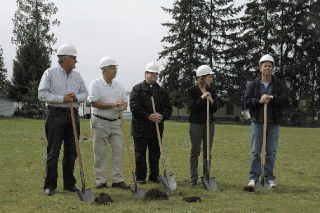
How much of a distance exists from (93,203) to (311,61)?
42592 mm

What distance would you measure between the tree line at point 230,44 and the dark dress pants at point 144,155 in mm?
35626

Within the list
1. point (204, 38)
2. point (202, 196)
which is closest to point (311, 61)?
point (204, 38)

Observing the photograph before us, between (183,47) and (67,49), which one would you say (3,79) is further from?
(67,49)

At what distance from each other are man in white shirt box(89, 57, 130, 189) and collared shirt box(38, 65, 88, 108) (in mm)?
283

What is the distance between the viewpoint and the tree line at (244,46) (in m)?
43.8

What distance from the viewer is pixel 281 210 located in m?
5.55

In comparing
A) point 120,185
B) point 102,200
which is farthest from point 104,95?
point 102,200

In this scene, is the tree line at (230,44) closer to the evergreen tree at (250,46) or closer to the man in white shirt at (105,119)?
the evergreen tree at (250,46)

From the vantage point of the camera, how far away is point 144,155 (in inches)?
306

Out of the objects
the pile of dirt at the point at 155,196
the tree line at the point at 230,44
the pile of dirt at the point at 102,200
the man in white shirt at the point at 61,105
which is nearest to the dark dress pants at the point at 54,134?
the man in white shirt at the point at 61,105

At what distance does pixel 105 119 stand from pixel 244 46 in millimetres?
41363

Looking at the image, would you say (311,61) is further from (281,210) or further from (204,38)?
(281,210)

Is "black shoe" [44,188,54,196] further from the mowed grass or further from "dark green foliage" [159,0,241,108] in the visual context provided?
"dark green foliage" [159,0,241,108]

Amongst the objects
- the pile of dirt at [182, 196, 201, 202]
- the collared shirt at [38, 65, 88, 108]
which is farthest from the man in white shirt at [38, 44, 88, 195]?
the pile of dirt at [182, 196, 201, 202]
